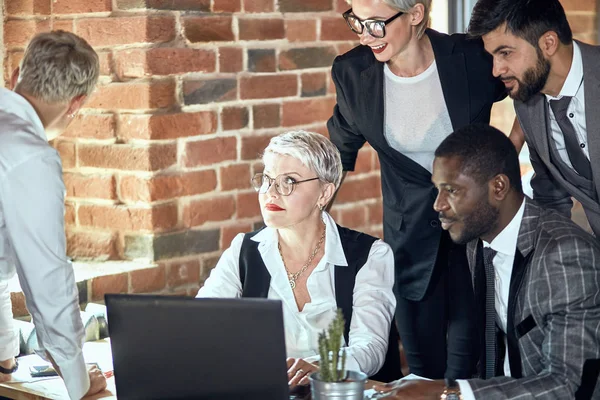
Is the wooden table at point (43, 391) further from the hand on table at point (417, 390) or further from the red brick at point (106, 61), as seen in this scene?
the red brick at point (106, 61)

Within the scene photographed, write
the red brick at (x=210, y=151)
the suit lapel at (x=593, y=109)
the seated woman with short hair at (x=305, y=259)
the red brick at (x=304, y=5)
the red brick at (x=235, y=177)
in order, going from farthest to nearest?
the red brick at (x=304, y=5)
the red brick at (x=235, y=177)
the red brick at (x=210, y=151)
the seated woman with short hair at (x=305, y=259)
the suit lapel at (x=593, y=109)

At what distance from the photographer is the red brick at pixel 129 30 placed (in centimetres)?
288

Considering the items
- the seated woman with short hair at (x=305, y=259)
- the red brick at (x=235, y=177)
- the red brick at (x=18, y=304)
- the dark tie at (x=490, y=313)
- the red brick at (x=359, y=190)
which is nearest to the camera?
the dark tie at (x=490, y=313)

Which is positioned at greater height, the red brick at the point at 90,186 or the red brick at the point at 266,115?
the red brick at the point at 266,115

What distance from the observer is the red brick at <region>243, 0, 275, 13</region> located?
3.11 m

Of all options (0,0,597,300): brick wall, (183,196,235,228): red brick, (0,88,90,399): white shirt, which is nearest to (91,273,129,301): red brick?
(0,0,597,300): brick wall

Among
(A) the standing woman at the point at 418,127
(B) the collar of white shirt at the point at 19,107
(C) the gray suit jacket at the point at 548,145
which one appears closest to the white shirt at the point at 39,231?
(B) the collar of white shirt at the point at 19,107

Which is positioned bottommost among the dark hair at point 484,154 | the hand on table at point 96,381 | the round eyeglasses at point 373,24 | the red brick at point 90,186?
the hand on table at point 96,381

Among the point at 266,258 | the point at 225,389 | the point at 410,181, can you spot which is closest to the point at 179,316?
the point at 225,389

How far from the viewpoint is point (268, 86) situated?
320 centimetres

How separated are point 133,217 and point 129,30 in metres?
0.57

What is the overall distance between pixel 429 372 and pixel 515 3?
42.8 inches

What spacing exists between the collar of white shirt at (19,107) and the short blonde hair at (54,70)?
4cm

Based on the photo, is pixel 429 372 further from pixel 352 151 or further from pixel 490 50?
pixel 490 50
